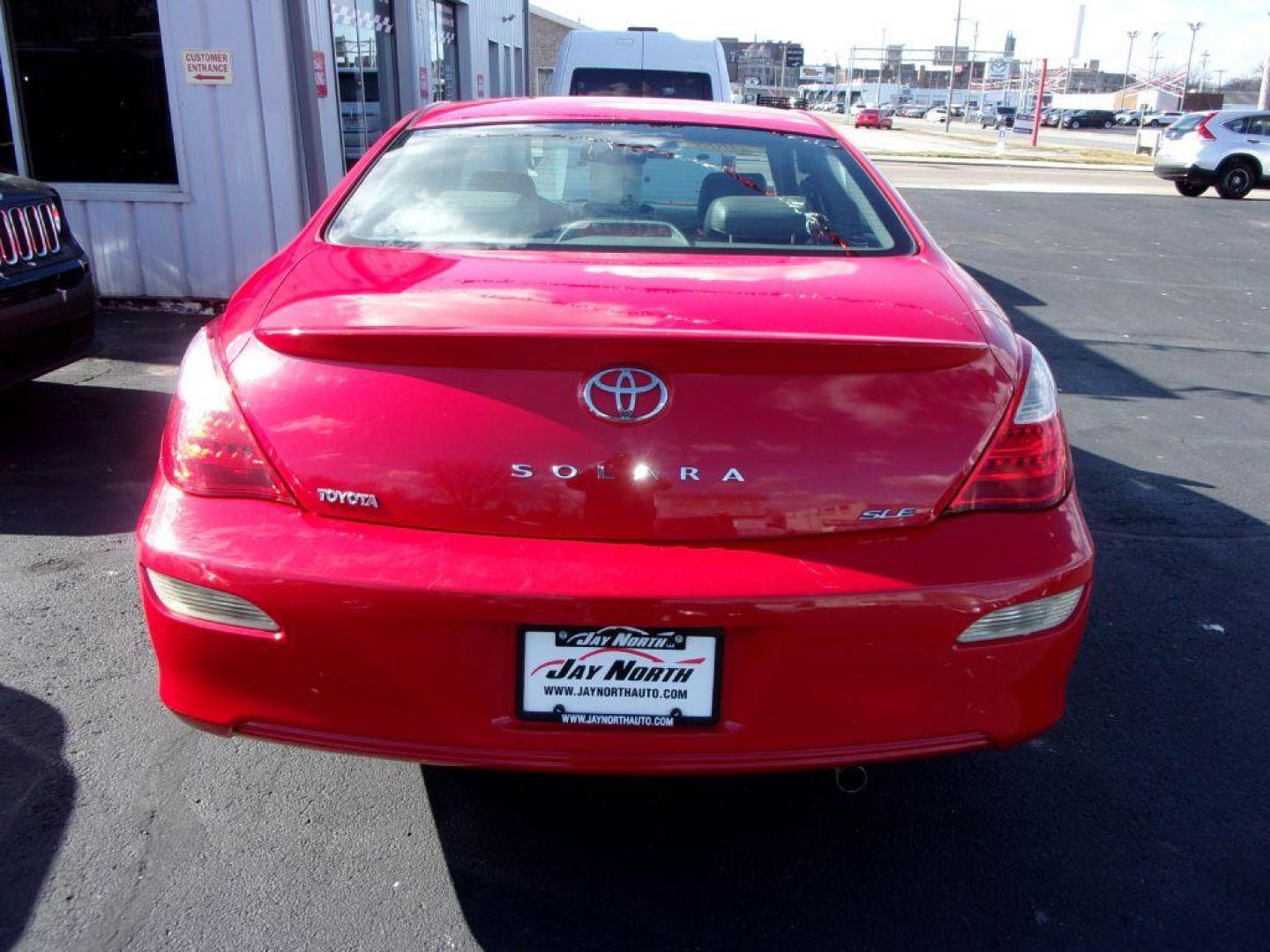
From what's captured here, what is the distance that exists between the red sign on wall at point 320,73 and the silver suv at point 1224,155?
17106 millimetres

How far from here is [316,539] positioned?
1.98 m

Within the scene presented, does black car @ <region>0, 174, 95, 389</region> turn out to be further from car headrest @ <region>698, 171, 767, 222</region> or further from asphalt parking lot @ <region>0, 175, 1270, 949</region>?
car headrest @ <region>698, 171, 767, 222</region>

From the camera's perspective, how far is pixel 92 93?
25.4 feet

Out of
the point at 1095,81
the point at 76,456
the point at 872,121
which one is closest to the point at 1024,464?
the point at 76,456

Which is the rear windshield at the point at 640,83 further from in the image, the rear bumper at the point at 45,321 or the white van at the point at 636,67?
the rear bumper at the point at 45,321

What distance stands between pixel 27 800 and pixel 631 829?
4.51 ft

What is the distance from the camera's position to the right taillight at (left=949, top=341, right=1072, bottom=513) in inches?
81.0

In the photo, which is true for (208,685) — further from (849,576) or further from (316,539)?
(849,576)

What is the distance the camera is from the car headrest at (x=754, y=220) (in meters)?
2.80

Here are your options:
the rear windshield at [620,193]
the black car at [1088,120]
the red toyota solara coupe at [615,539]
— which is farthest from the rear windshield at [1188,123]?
the black car at [1088,120]

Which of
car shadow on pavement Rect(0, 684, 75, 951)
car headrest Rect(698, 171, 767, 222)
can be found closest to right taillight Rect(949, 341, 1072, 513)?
car headrest Rect(698, 171, 767, 222)

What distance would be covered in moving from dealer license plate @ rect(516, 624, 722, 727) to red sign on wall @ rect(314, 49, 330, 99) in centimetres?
671

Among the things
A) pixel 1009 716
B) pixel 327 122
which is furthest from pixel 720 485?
pixel 327 122

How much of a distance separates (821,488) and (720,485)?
185 millimetres
